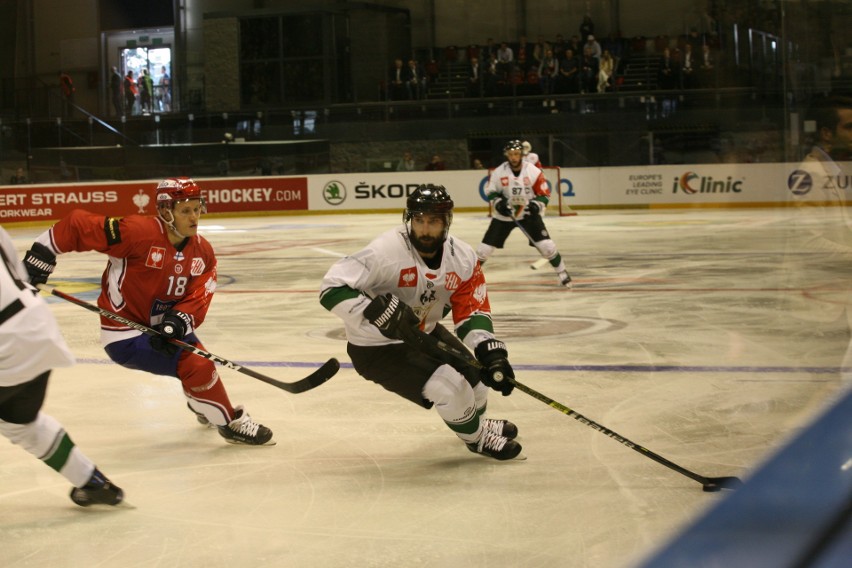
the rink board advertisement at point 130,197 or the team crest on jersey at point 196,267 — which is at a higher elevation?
the rink board advertisement at point 130,197

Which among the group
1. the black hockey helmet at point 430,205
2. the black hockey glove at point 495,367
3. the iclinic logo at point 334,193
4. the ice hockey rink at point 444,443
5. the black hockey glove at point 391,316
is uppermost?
the iclinic logo at point 334,193

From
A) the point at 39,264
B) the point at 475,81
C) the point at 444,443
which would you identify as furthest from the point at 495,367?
the point at 475,81

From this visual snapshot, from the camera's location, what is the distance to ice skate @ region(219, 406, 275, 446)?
409 cm

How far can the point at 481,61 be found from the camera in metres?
20.5

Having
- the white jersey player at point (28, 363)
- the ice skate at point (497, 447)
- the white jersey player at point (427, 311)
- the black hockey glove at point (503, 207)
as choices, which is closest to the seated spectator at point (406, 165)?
the black hockey glove at point (503, 207)

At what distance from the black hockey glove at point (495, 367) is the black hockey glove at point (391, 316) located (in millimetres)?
302

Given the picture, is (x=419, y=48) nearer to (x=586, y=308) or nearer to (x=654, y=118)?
(x=654, y=118)

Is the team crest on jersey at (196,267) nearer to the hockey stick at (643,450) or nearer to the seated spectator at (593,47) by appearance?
the hockey stick at (643,450)

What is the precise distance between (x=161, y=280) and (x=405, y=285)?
39.0 inches

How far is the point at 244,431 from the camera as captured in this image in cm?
409

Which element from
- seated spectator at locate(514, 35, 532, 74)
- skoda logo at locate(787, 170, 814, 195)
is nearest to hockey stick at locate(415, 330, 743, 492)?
skoda logo at locate(787, 170, 814, 195)

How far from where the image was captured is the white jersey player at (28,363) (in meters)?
2.89

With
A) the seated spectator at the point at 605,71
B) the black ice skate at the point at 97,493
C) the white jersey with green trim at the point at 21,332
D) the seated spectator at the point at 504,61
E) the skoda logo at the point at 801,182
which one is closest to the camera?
the white jersey with green trim at the point at 21,332

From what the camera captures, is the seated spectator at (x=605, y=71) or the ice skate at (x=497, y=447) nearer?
the ice skate at (x=497, y=447)
